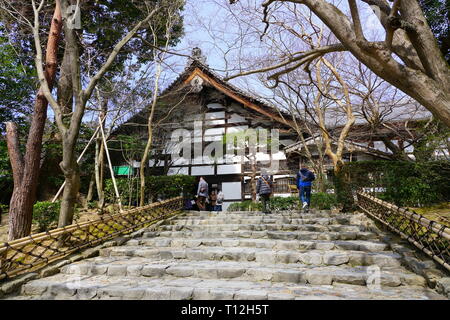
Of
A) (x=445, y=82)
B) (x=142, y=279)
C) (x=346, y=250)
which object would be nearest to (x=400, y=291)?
(x=346, y=250)

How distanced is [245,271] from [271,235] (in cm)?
193

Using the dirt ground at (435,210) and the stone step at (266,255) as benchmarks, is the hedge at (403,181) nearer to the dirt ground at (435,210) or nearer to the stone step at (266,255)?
the dirt ground at (435,210)

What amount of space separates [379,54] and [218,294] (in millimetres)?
3265

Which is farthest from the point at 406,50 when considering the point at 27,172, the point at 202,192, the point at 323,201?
the point at 202,192

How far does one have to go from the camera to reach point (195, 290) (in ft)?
11.5

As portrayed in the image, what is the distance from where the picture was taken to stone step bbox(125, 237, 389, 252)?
16.2 ft

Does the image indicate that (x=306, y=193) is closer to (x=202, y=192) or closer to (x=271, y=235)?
(x=271, y=235)

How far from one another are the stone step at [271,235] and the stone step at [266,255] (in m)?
0.82

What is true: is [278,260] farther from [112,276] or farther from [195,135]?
[195,135]

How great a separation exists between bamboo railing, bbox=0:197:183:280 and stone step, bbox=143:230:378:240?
66 cm

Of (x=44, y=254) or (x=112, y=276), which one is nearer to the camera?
(x=112, y=276)

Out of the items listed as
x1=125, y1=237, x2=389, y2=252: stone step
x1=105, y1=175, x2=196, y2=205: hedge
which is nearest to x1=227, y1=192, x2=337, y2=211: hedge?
x1=105, y1=175, x2=196, y2=205: hedge

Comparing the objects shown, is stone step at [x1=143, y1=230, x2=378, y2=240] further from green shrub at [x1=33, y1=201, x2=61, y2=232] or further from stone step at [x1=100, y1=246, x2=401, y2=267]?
green shrub at [x1=33, y1=201, x2=61, y2=232]

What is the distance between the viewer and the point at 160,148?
50.3 feet
